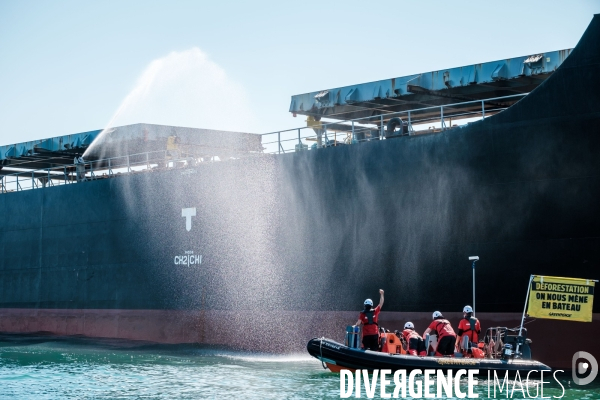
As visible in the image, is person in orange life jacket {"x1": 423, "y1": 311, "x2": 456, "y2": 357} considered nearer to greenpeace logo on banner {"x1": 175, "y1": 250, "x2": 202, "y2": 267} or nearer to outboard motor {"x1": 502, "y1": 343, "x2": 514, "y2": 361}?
outboard motor {"x1": 502, "y1": 343, "x2": 514, "y2": 361}

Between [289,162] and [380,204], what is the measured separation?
3.64 metres

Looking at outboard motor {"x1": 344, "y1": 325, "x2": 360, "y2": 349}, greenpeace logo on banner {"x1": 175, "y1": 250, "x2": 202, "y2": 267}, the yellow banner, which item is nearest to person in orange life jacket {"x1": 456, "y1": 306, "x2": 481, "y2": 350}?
the yellow banner

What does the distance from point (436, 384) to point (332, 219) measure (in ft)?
21.4

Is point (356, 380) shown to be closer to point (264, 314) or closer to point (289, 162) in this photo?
point (264, 314)

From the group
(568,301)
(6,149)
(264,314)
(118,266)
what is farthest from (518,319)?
(6,149)

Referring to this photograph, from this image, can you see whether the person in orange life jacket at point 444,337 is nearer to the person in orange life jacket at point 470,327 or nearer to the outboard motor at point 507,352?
the person in orange life jacket at point 470,327

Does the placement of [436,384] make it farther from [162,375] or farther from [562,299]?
[162,375]

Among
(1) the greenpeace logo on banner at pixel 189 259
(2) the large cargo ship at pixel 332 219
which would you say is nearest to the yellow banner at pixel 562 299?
(2) the large cargo ship at pixel 332 219

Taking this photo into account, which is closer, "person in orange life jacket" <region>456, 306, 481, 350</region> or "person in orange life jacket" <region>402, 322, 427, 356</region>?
"person in orange life jacket" <region>456, 306, 481, 350</region>

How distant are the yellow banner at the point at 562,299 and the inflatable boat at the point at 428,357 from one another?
769mm

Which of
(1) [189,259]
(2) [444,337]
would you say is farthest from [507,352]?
(1) [189,259]

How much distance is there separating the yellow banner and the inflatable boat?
0.77m

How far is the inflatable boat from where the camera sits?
15.8 m

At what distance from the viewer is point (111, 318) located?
26500 millimetres
